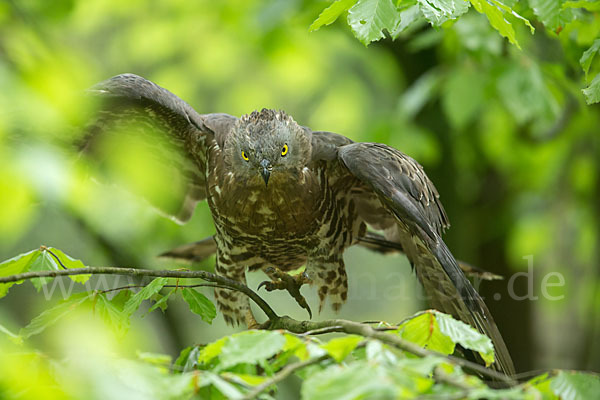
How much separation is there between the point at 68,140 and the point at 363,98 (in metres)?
6.04

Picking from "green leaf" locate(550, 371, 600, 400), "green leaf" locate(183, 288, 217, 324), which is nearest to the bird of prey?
"green leaf" locate(183, 288, 217, 324)

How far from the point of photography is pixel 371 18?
2.84 m

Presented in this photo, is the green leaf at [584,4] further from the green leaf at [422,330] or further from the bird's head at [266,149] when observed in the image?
the bird's head at [266,149]

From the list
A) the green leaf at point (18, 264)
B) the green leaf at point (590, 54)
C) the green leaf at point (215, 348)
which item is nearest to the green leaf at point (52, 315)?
the green leaf at point (18, 264)

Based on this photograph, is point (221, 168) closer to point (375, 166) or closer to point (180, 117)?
point (180, 117)

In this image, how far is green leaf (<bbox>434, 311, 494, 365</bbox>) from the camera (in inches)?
92.1

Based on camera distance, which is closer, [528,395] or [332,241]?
[528,395]

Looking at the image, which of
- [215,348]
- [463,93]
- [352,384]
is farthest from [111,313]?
[463,93]

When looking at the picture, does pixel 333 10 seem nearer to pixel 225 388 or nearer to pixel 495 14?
pixel 495 14

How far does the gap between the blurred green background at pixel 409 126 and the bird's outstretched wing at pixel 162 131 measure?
298 mm

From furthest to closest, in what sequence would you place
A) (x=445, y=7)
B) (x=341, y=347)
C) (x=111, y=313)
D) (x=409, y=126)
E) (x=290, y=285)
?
(x=409, y=126) < (x=290, y=285) < (x=111, y=313) < (x=445, y=7) < (x=341, y=347)

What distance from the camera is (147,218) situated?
706 centimetres

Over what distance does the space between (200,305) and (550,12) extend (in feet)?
7.91

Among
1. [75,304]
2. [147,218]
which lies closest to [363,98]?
[147,218]
